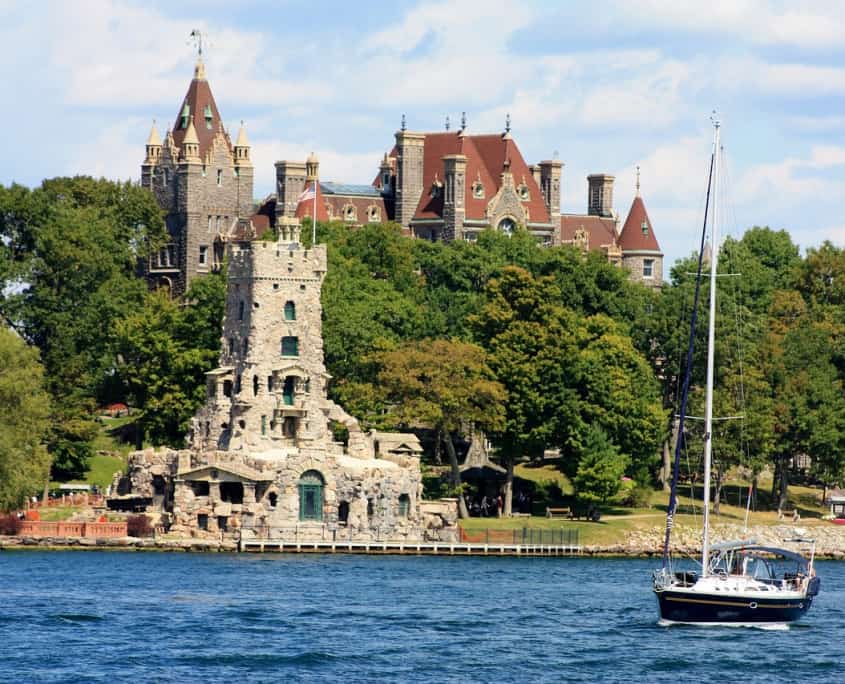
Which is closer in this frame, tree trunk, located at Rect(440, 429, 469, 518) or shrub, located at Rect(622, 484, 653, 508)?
tree trunk, located at Rect(440, 429, 469, 518)

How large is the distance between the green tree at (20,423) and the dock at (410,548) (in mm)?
9990

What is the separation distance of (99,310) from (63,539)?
2879 cm

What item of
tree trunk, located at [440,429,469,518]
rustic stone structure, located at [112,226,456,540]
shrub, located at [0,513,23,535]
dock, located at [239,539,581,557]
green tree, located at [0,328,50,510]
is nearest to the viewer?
green tree, located at [0,328,50,510]

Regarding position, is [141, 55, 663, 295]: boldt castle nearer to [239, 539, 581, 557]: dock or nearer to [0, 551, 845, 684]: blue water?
[239, 539, 581, 557]: dock

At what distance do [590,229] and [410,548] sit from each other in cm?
6989

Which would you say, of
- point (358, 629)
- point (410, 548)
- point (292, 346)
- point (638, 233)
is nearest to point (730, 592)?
point (358, 629)

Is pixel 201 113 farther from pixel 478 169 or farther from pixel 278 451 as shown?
pixel 278 451

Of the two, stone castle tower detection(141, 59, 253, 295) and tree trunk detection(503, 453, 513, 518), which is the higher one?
stone castle tower detection(141, 59, 253, 295)

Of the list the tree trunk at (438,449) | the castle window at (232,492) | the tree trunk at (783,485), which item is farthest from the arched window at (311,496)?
the tree trunk at (783,485)

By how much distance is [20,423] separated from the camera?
113 meters

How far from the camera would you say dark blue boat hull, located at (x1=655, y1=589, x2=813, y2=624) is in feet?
265

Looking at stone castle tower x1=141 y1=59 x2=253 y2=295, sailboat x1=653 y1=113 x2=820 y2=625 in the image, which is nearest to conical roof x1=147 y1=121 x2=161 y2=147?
stone castle tower x1=141 y1=59 x2=253 y2=295

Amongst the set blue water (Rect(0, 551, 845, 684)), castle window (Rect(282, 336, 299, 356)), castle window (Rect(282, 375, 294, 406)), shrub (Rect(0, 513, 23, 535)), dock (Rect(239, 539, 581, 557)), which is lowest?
blue water (Rect(0, 551, 845, 684))

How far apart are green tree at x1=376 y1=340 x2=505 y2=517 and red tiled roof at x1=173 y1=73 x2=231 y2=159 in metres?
50.4
